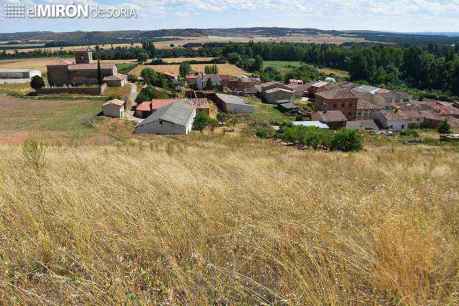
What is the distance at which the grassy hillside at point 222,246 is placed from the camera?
7.50 feet

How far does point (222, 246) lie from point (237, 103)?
50.0 metres

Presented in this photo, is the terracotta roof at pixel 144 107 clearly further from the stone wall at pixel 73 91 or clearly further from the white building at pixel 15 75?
the white building at pixel 15 75

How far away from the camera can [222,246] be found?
2.96 meters

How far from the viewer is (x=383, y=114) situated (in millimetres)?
52781

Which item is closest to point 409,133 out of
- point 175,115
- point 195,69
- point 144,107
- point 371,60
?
point 175,115

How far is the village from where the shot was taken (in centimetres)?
4331

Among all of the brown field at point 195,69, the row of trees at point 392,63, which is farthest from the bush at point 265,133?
the row of trees at point 392,63

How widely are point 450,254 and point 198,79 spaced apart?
228ft

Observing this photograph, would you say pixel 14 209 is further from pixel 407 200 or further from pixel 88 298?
pixel 407 200

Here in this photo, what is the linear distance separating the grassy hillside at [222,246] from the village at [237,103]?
103ft

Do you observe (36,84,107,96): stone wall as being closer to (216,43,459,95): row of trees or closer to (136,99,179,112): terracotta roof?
(136,99,179,112): terracotta roof

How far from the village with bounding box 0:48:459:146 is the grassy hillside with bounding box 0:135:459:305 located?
31.4 metres

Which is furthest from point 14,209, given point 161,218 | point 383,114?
point 383,114

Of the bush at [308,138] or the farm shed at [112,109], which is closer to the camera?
the bush at [308,138]
